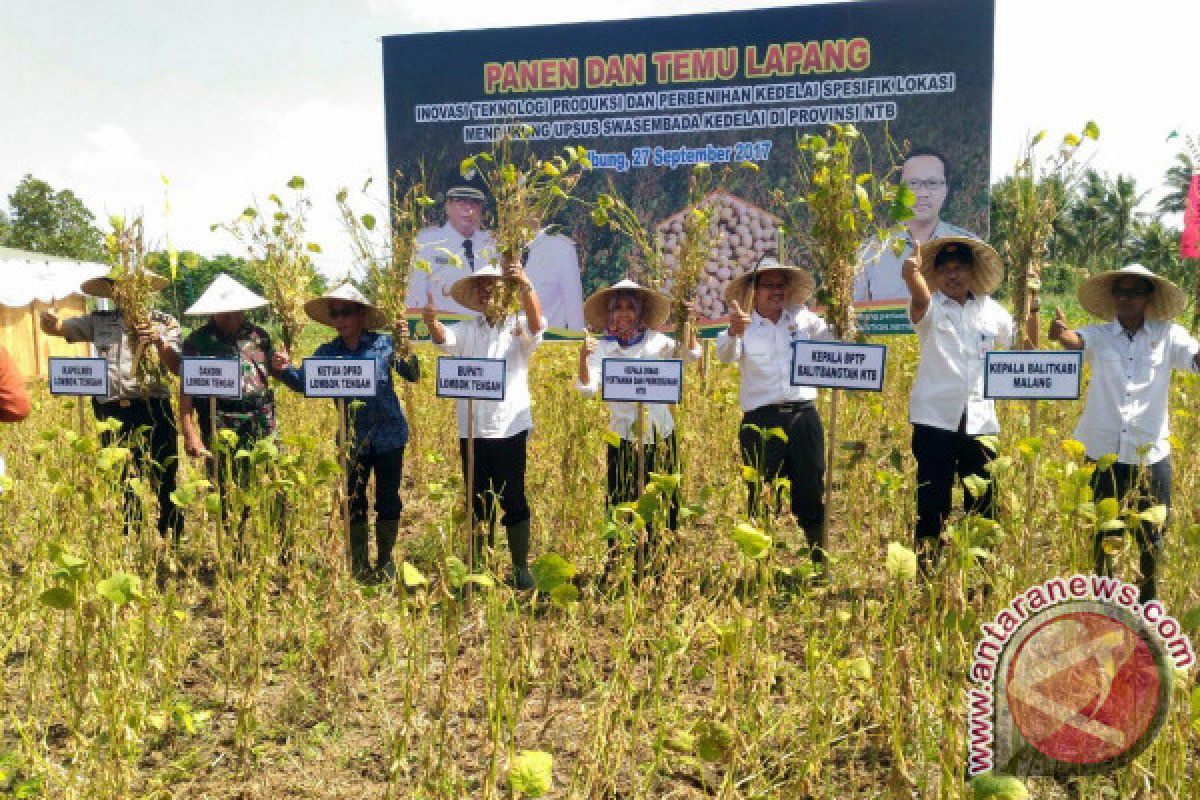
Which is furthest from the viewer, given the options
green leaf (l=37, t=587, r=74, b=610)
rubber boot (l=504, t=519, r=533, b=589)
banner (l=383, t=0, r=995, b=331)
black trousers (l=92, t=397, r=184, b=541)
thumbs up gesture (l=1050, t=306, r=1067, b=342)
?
banner (l=383, t=0, r=995, b=331)

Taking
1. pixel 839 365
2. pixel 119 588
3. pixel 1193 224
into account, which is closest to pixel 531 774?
pixel 119 588

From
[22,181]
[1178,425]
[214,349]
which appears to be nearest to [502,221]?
[214,349]

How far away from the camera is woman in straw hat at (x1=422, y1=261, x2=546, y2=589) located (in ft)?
10.8

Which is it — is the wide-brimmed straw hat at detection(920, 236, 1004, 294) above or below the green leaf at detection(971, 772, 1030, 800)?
above

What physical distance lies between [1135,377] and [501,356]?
241 centimetres

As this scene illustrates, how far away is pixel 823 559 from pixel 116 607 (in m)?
2.69

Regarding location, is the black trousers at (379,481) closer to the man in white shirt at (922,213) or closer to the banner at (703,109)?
the banner at (703,109)

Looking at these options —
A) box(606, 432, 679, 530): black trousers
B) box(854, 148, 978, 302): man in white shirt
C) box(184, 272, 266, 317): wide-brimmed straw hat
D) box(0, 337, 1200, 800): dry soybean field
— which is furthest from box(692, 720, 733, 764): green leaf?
box(854, 148, 978, 302): man in white shirt

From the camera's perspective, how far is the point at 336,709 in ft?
8.34

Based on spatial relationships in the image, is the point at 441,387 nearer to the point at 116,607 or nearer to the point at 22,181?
the point at 116,607

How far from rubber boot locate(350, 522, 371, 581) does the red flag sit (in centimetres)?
388

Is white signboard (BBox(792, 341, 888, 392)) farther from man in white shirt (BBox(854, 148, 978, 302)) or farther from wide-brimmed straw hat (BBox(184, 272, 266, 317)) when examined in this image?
man in white shirt (BBox(854, 148, 978, 302))

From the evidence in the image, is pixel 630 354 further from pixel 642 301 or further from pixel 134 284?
pixel 134 284

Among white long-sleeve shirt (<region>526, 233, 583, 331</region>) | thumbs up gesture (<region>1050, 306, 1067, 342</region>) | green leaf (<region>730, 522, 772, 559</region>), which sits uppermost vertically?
white long-sleeve shirt (<region>526, 233, 583, 331</region>)
